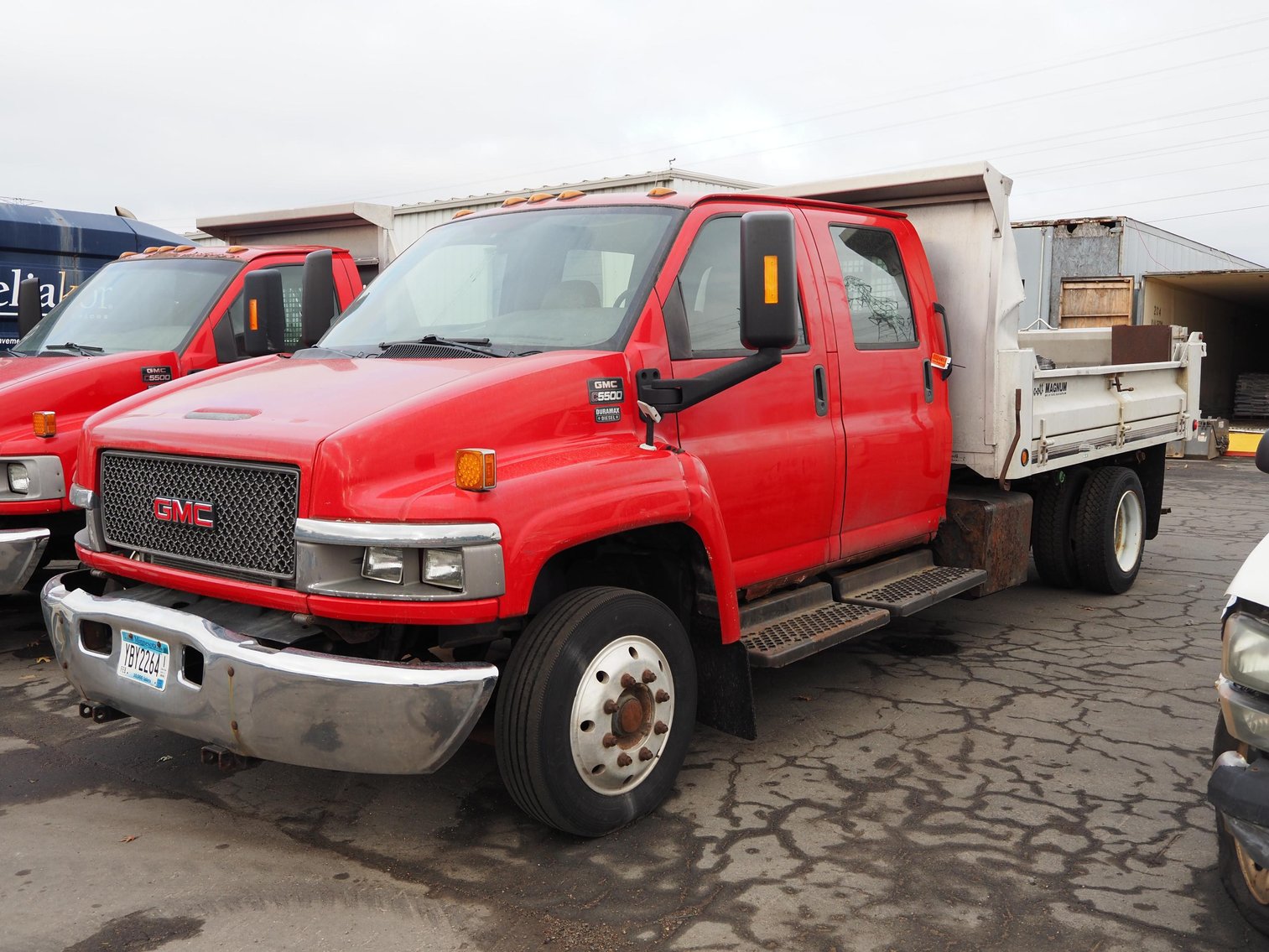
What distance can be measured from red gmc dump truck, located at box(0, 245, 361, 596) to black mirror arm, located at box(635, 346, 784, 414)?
201cm

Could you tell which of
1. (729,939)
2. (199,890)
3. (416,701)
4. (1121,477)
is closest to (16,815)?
(199,890)

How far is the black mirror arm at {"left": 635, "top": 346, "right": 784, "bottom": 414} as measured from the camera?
4070 mm

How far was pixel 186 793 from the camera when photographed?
4.29m

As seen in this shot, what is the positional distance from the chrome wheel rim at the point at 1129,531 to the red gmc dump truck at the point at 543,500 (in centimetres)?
252

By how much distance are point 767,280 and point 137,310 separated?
15.7ft

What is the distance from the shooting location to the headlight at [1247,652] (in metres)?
2.85

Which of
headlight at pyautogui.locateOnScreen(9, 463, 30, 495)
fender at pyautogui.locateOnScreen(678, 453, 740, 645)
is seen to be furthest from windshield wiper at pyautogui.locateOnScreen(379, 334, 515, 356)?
headlight at pyautogui.locateOnScreen(9, 463, 30, 495)

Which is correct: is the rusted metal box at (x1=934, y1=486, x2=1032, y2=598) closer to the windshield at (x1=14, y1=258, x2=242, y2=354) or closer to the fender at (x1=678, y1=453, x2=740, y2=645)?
the fender at (x1=678, y1=453, x2=740, y2=645)

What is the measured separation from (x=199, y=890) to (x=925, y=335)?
4.06 meters

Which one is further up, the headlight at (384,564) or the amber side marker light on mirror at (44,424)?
the amber side marker light on mirror at (44,424)

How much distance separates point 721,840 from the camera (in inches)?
153

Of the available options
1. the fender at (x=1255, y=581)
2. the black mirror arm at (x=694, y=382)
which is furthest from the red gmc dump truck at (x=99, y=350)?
the fender at (x=1255, y=581)

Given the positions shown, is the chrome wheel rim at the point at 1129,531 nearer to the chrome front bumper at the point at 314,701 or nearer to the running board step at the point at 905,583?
the running board step at the point at 905,583

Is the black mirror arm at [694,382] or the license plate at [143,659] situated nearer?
the license plate at [143,659]
